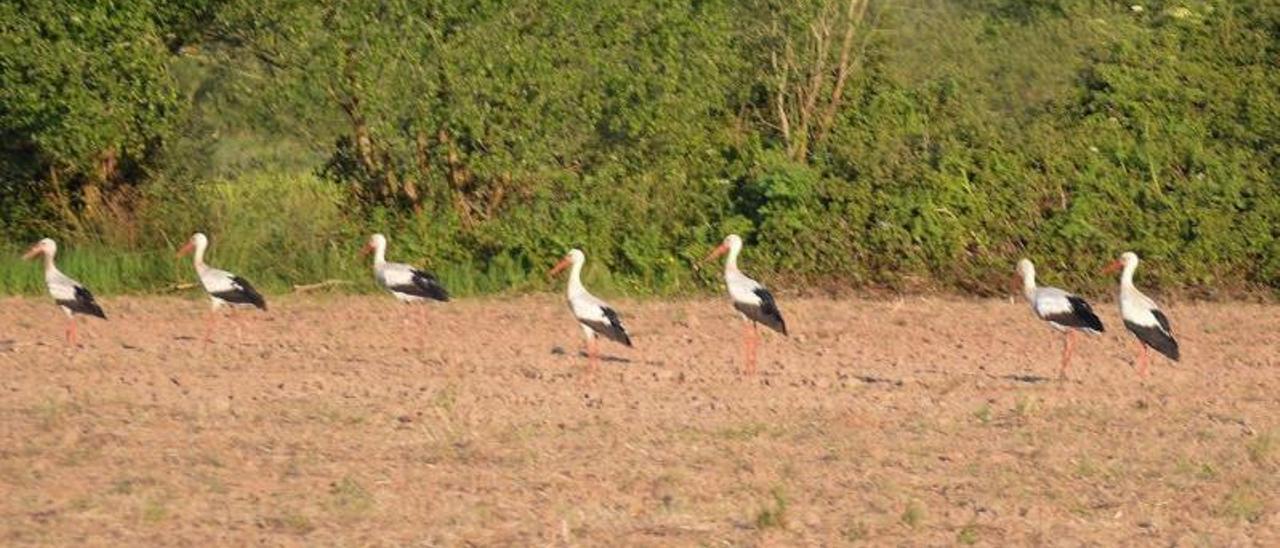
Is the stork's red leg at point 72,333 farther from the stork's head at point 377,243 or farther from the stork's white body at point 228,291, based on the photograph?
the stork's head at point 377,243

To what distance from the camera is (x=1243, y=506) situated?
11062mm

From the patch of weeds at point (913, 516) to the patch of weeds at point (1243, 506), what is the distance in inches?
56.0

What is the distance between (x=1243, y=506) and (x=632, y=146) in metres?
11.7

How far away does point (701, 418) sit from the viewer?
13734 millimetres

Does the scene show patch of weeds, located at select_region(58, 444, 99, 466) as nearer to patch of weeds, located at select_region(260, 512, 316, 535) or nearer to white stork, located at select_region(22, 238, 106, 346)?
patch of weeds, located at select_region(260, 512, 316, 535)

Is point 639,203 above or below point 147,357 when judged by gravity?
below

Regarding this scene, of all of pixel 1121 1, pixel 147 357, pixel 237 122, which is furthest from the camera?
pixel 237 122

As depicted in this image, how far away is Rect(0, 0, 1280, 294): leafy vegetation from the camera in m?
21.0

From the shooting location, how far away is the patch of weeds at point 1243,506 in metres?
10.9

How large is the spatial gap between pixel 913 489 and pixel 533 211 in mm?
10798

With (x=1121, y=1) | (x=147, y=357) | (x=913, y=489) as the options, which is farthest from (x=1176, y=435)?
(x=1121, y=1)

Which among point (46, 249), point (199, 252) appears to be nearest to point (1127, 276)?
point (199, 252)

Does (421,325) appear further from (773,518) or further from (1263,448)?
(773,518)

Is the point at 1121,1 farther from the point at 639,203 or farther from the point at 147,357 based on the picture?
the point at 147,357
